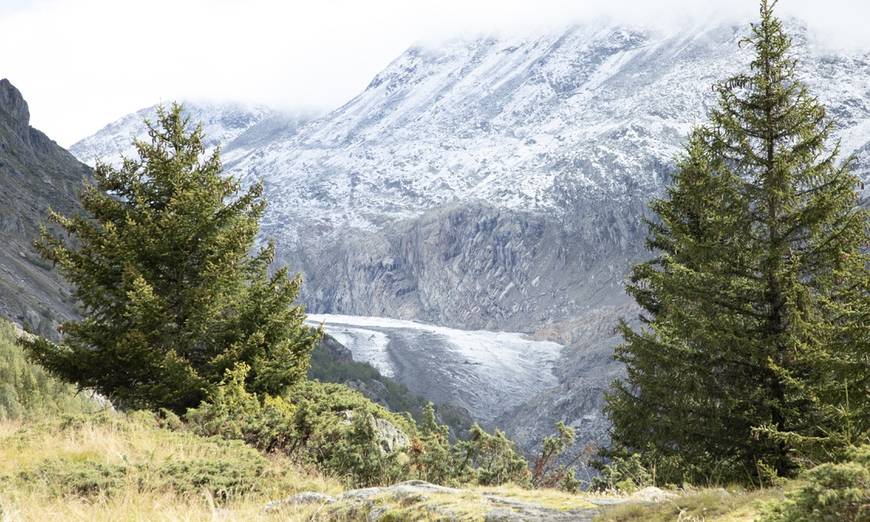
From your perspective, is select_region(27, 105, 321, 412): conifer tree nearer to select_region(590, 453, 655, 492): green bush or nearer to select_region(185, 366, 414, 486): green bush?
select_region(185, 366, 414, 486): green bush

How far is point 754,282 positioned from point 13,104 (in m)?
222

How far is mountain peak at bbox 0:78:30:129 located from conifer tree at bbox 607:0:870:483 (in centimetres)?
21467

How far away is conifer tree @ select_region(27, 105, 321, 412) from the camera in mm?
13453

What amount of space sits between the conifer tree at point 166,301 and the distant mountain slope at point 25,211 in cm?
5589

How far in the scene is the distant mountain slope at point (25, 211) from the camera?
102 metres

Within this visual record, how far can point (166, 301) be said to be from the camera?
45.7 ft

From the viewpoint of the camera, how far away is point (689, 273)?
12375 millimetres


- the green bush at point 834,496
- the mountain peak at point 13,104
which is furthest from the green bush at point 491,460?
the mountain peak at point 13,104

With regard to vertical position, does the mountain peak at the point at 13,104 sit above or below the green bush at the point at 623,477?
above

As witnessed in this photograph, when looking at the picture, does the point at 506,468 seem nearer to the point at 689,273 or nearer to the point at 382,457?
the point at 382,457

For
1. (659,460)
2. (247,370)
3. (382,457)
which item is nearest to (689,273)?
(659,460)

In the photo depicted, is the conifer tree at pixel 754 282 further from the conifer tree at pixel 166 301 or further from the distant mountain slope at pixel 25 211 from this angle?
the distant mountain slope at pixel 25 211

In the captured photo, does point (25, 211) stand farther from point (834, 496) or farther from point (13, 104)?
point (834, 496)

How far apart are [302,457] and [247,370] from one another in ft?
14.1
